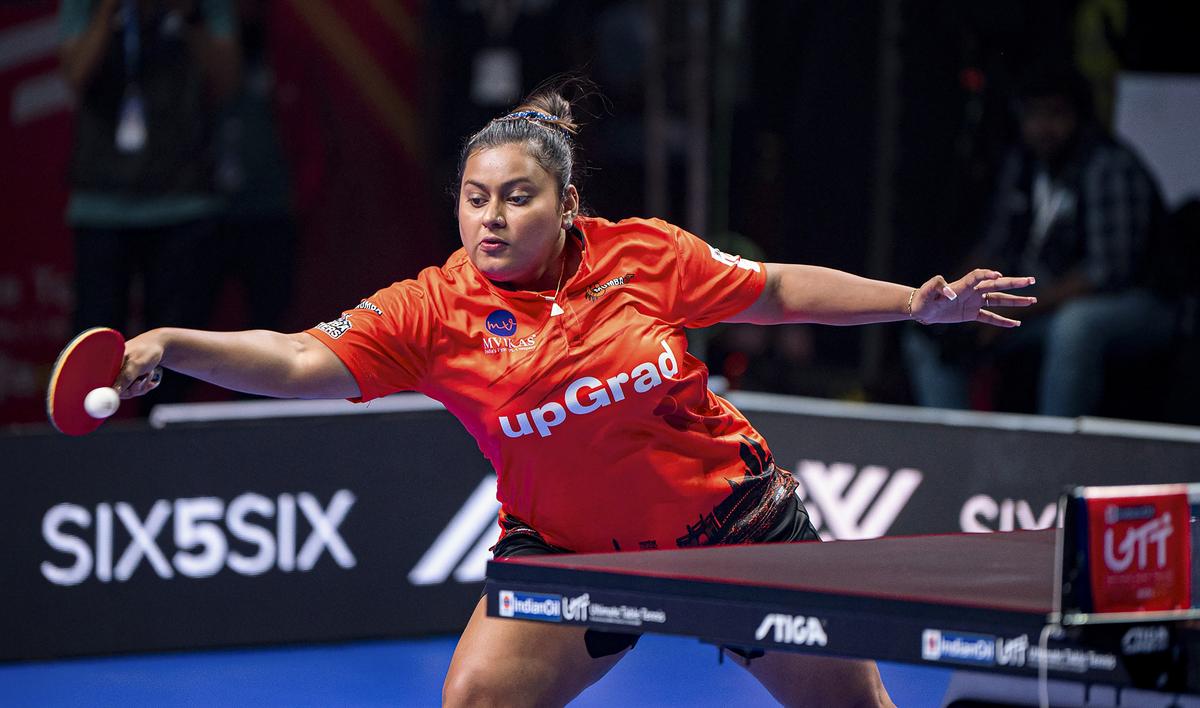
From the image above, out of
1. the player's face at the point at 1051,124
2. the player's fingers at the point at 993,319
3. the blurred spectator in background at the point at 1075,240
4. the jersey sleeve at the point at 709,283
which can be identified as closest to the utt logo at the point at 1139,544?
the player's fingers at the point at 993,319

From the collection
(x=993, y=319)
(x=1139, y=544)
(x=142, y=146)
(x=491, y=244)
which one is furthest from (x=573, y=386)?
(x=142, y=146)

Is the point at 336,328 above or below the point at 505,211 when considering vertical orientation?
below

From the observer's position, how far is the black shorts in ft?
9.79

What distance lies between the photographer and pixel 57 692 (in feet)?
15.8

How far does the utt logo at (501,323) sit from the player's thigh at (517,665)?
1.76 ft

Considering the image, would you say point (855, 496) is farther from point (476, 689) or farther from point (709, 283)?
point (476, 689)

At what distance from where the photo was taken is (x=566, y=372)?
311cm

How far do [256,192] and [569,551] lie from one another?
3404 mm

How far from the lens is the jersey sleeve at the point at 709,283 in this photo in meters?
3.35

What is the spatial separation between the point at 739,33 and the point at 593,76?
0.68m

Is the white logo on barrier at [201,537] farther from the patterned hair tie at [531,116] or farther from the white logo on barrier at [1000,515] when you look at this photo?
the patterned hair tie at [531,116]

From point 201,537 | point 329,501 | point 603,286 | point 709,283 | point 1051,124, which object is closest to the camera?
point 603,286

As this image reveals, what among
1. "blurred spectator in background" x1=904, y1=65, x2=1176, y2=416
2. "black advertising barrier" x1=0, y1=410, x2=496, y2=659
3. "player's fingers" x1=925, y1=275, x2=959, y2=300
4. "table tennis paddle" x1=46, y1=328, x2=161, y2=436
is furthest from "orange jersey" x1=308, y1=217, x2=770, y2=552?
"blurred spectator in background" x1=904, y1=65, x2=1176, y2=416

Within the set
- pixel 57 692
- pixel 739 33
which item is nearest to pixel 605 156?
pixel 739 33
